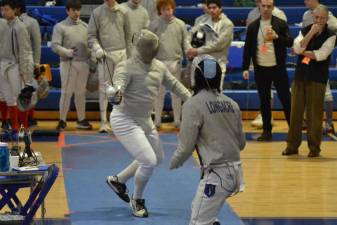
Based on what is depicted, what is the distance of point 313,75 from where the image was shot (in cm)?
1022

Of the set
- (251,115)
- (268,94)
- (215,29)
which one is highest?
(215,29)

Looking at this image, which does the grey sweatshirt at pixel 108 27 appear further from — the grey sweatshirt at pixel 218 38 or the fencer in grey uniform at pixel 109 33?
the grey sweatshirt at pixel 218 38

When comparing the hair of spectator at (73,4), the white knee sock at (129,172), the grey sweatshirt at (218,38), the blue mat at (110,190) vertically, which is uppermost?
the hair of spectator at (73,4)

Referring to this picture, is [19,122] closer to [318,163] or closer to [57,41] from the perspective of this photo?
[57,41]

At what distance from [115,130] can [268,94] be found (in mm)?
4104

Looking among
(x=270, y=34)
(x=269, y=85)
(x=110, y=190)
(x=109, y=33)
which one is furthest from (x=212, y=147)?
(x=109, y=33)

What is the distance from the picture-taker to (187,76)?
12070 millimetres

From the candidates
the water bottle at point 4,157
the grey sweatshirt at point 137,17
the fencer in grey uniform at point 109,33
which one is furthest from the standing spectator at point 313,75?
the water bottle at point 4,157

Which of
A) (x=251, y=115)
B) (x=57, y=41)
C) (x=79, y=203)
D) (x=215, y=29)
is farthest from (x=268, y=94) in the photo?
(x=79, y=203)

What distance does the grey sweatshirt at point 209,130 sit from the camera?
575 centimetres

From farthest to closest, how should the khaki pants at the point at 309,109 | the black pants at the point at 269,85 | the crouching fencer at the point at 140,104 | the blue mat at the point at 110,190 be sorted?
the black pants at the point at 269,85
the khaki pants at the point at 309,109
the blue mat at the point at 110,190
the crouching fencer at the point at 140,104

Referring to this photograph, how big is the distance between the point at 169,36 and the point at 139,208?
180 inches

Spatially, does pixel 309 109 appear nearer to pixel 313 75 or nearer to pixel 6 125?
pixel 313 75

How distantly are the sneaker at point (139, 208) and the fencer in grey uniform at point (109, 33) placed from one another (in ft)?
13.6
